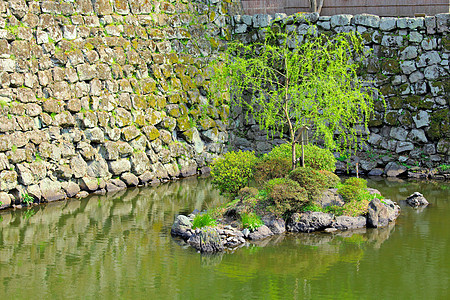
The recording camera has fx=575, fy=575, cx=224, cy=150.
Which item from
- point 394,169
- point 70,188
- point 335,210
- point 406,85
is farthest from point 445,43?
point 70,188

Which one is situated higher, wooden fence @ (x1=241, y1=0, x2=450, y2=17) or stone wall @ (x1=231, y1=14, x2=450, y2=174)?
wooden fence @ (x1=241, y1=0, x2=450, y2=17)

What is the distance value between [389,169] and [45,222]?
13676 millimetres

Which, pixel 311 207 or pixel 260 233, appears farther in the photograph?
pixel 311 207

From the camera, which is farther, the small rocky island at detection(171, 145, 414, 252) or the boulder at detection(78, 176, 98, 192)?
the boulder at detection(78, 176, 98, 192)

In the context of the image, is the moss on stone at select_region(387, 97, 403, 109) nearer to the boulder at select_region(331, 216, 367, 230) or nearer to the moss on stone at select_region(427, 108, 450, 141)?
the moss on stone at select_region(427, 108, 450, 141)

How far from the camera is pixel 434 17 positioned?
23.1m

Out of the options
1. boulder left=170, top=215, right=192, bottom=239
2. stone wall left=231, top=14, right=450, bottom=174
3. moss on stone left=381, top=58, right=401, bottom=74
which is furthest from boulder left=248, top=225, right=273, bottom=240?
moss on stone left=381, top=58, right=401, bottom=74

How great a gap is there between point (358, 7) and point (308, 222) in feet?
43.2

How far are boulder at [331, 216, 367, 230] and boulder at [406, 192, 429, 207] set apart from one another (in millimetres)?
3319

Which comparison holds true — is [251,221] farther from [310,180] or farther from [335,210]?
[335,210]

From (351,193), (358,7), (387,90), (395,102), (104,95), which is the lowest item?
(351,193)

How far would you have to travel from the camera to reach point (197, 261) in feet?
40.9

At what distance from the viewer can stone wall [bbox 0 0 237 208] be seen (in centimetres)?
1784

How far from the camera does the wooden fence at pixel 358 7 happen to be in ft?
78.6
